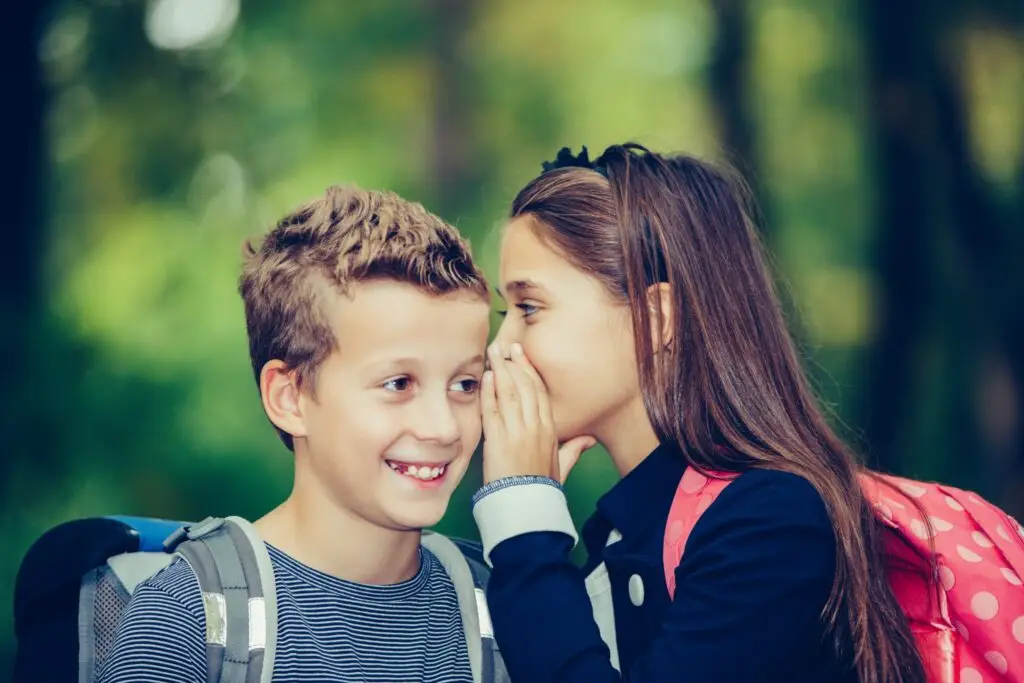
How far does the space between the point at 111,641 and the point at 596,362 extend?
1323 millimetres

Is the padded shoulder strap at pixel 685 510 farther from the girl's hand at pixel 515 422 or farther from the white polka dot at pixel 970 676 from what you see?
the white polka dot at pixel 970 676

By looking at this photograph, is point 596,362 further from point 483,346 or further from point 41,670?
point 41,670

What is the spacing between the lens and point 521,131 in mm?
11398

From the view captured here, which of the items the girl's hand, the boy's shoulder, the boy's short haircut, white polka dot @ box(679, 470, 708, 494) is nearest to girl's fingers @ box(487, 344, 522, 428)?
the girl's hand

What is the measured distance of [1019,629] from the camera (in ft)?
7.77

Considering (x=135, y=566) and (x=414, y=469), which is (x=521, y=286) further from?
(x=135, y=566)

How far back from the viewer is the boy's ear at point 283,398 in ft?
8.49

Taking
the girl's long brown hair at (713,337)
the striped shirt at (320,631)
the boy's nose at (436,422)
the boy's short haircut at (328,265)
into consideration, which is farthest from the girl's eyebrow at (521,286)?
the striped shirt at (320,631)

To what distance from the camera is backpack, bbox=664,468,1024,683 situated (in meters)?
2.40

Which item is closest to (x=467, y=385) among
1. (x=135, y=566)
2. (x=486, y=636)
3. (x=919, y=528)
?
(x=486, y=636)

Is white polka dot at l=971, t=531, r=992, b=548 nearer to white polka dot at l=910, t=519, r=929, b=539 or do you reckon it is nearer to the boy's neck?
white polka dot at l=910, t=519, r=929, b=539

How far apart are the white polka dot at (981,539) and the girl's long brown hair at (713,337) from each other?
0.69 feet

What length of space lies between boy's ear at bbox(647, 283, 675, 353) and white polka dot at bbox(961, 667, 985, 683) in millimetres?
1016

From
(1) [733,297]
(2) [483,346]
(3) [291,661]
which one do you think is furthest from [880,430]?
(3) [291,661]
